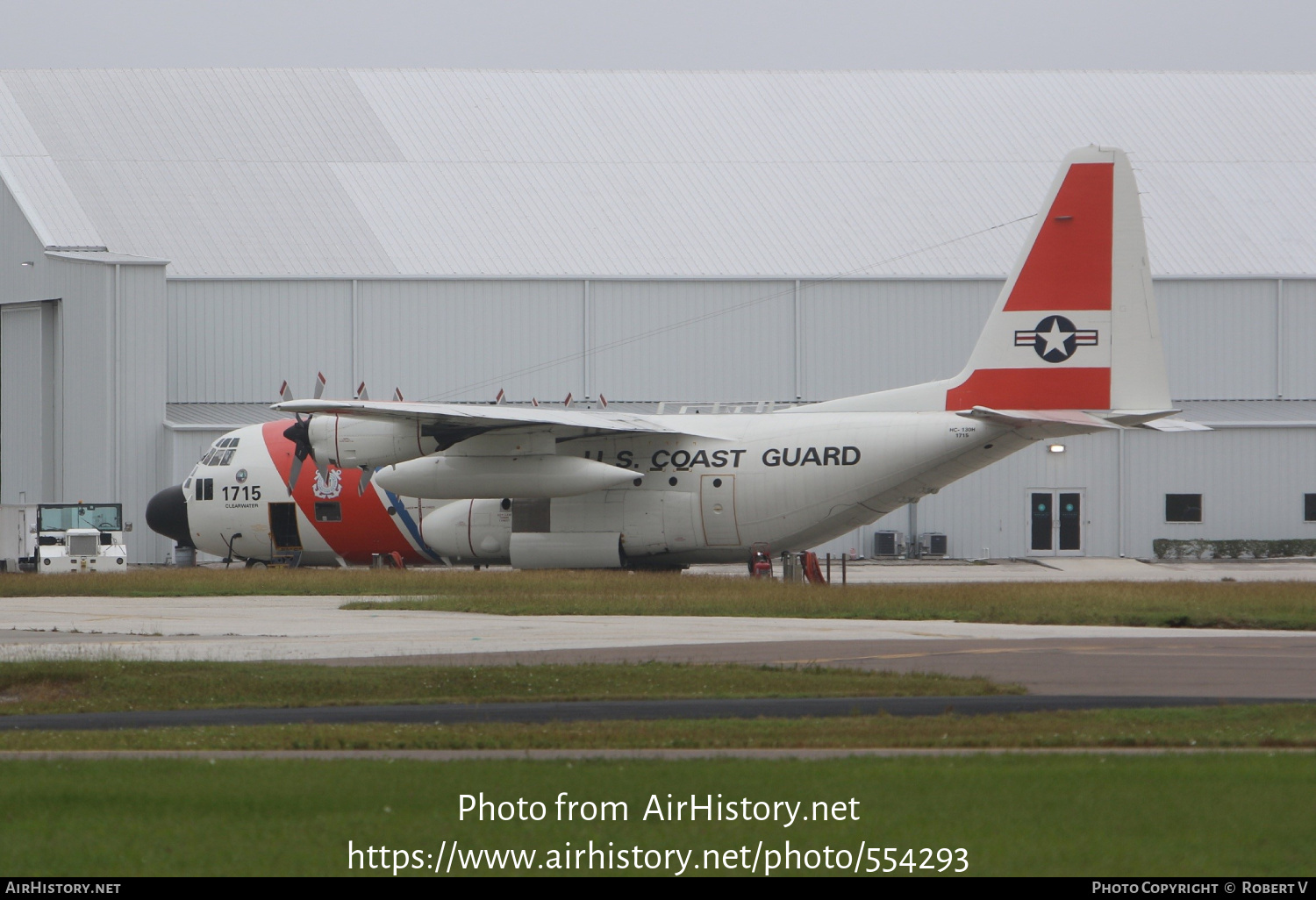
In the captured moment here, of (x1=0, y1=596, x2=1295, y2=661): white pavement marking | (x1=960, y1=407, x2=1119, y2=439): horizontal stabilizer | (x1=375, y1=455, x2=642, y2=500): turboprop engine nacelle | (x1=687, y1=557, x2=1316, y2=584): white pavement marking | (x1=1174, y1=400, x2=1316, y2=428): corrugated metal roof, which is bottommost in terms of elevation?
(x1=687, y1=557, x2=1316, y2=584): white pavement marking

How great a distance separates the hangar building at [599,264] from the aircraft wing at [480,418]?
16.7 m

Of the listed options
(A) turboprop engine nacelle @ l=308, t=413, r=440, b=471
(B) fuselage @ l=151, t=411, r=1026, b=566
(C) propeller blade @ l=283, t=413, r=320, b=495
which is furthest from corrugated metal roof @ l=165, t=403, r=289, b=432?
(A) turboprop engine nacelle @ l=308, t=413, r=440, b=471

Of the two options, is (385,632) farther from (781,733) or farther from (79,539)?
(79,539)

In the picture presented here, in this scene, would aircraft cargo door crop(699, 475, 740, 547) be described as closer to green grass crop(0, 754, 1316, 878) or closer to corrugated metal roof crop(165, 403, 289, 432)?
corrugated metal roof crop(165, 403, 289, 432)

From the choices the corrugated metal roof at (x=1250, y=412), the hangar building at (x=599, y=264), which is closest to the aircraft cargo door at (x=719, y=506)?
the hangar building at (x=599, y=264)

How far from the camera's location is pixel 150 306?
4419cm

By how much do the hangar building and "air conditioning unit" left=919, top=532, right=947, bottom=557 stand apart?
0.46m

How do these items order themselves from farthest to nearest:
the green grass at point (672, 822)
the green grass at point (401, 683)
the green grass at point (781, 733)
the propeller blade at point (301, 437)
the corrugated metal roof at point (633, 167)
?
1. the corrugated metal roof at point (633, 167)
2. the propeller blade at point (301, 437)
3. the green grass at point (401, 683)
4. the green grass at point (781, 733)
5. the green grass at point (672, 822)

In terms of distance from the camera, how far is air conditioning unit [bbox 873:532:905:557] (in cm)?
4406

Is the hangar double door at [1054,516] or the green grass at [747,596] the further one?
the hangar double door at [1054,516]

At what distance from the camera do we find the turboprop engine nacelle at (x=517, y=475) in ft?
97.0

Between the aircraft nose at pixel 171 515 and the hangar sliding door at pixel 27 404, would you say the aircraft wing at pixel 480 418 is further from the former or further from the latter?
the hangar sliding door at pixel 27 404
